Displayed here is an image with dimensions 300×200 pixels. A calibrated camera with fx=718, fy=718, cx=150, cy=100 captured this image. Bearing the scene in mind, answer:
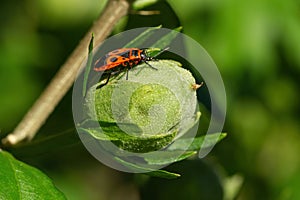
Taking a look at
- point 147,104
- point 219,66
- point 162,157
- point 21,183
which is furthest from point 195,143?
point 219,66

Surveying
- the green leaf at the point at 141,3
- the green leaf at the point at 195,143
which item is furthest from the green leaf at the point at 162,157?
the green leaf at the point at 141,3

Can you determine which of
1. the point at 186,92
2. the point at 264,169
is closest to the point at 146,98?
the point at 186,92

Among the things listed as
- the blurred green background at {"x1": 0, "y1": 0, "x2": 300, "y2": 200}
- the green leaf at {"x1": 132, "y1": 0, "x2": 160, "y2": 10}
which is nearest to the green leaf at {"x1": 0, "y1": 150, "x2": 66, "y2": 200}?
the green leaf at {"x1": 132, "y1": 0, "x2": 160, "y2": 10}

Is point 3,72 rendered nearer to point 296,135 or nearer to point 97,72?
point 296,135

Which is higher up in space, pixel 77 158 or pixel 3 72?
pixel 3 72

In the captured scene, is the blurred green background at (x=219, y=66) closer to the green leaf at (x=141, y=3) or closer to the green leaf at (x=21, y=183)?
the green leaf at (x=141, y=3)

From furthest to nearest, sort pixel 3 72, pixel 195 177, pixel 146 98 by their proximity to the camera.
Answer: pixel 3 72 < pixel 195 177 < pixel 146 98
